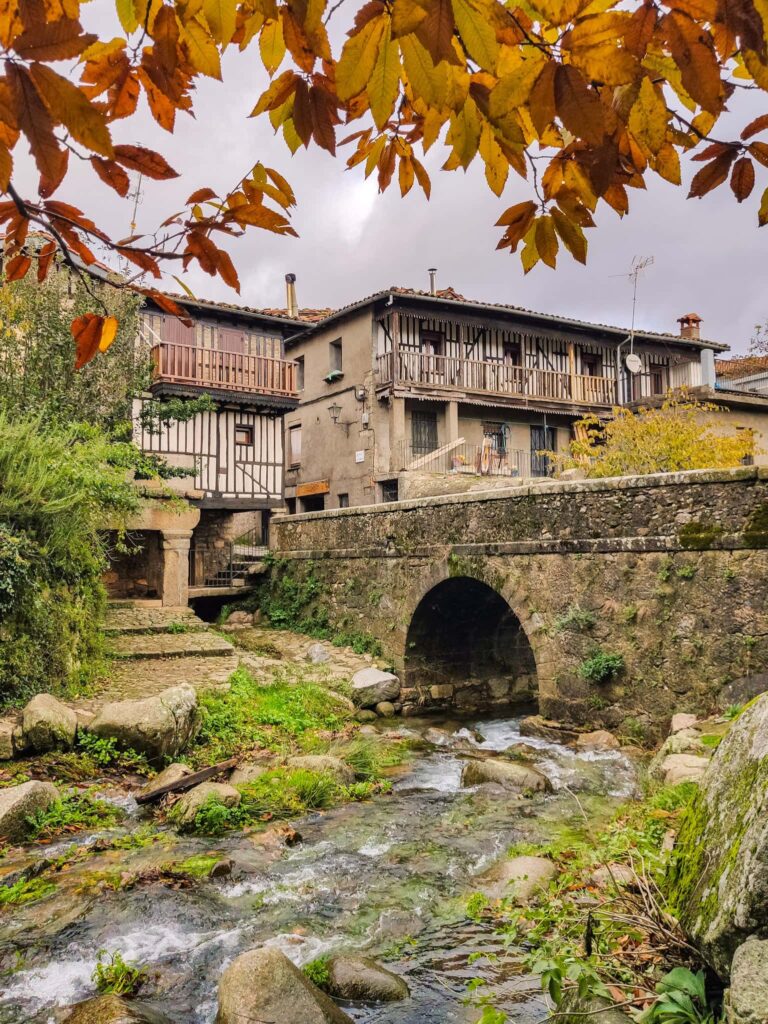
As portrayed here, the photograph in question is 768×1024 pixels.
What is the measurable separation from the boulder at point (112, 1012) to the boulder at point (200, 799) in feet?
8.24

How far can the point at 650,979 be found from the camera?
9.06 ft

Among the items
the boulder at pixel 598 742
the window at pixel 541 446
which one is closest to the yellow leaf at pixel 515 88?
the boulder at pixel 598 742

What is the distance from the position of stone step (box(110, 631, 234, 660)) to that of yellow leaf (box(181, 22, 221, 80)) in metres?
9.95

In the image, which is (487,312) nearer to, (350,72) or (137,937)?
(137,937)

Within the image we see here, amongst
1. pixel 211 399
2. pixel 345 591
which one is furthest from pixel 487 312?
pixel 345 591

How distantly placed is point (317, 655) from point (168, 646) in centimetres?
289

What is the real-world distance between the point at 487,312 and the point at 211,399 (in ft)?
29.5

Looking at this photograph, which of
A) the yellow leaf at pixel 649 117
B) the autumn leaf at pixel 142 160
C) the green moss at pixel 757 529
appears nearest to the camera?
the yellow leaf at pixel 649 117

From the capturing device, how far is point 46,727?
673 cm

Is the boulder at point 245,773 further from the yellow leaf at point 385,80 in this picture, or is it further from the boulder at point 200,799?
the yellow leaf at point 385,80

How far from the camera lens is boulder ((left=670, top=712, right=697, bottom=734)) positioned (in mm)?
7652

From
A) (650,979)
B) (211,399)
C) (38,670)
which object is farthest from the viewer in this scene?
(211,399)

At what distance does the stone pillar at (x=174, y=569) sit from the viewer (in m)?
13.6

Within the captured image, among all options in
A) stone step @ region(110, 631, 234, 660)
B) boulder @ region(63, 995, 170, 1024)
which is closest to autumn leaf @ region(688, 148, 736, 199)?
boulder @ region(63, 995, 170, 1024)
